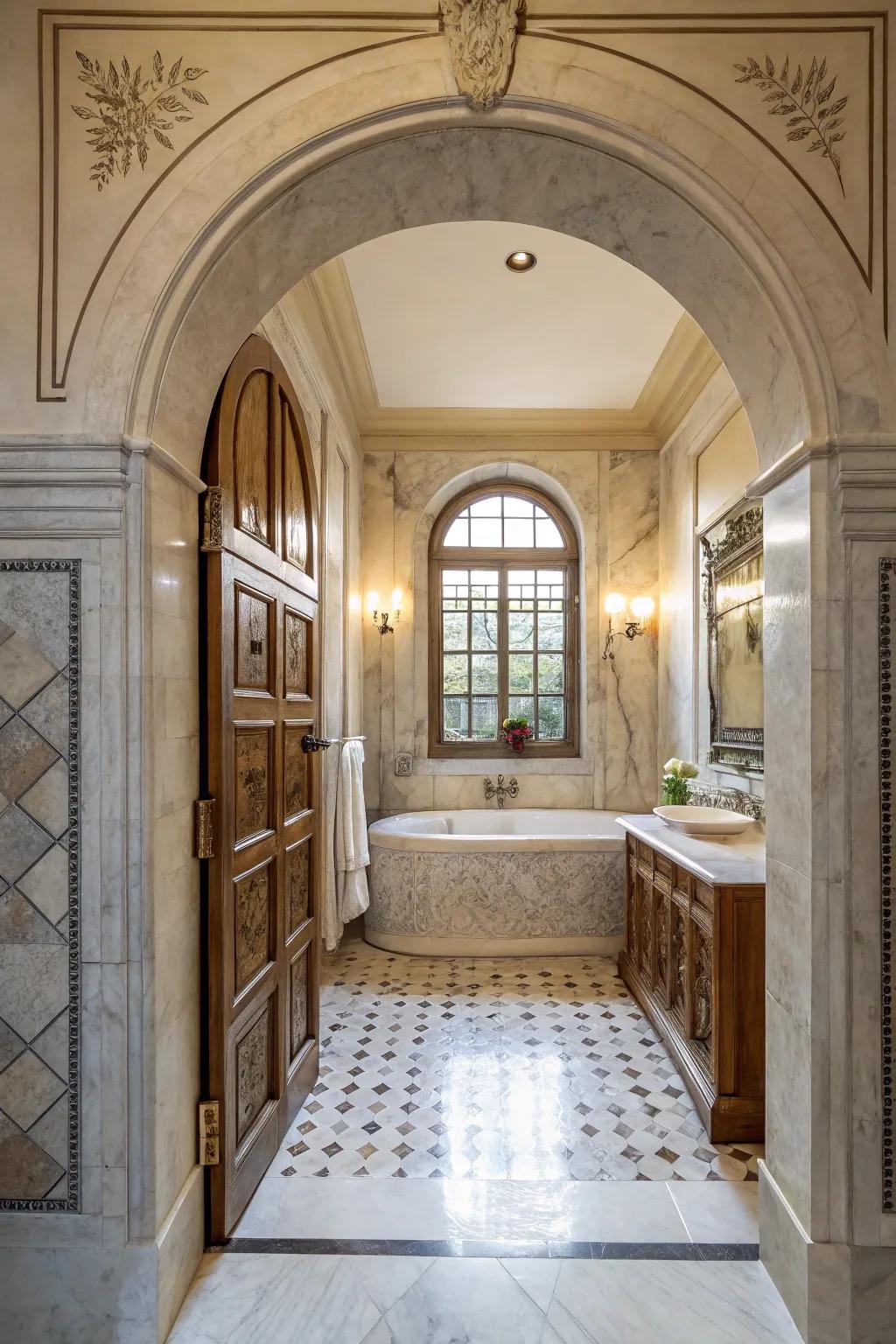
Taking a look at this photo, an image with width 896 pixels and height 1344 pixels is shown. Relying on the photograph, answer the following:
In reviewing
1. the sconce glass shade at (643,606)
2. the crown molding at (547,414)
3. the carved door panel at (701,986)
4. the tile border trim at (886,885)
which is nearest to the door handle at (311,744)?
the carved door panel at (701,986)

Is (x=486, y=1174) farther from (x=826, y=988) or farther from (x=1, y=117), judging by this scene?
(x=1, y=117)

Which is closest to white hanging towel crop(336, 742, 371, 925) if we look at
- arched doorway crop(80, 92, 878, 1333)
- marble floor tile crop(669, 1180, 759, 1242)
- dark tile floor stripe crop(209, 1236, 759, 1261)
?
dark tile floor stripe crop(209, 1236, 759, 1261)

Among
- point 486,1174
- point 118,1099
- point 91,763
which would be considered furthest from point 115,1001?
point 486,1174

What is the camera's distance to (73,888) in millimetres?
1571

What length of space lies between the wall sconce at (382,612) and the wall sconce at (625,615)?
1477mm

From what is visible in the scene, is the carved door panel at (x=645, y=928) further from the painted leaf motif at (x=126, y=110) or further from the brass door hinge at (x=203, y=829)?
the painted leaf motif at (x=126, y=110)

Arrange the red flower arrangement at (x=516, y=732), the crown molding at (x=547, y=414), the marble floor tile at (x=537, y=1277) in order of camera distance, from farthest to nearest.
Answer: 1. the red flower arrangement at (x=516, y=732)
2. the crown molding at (x=547, y=414)
3. the marble floor tile at (x=537, y=1277)

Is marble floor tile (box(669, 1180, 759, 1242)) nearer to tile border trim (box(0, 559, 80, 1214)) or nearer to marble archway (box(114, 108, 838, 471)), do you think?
tile border trim (box(0, 559, 80, 1214))

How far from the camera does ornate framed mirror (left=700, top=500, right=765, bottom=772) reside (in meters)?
3.33

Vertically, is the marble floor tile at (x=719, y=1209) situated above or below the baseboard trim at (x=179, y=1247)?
below

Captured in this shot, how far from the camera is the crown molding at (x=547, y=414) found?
4008 mm

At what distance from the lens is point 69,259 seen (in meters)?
1.60

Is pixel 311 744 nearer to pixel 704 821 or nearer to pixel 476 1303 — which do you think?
pixel 476 1303

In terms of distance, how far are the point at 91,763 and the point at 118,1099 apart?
72 cm
